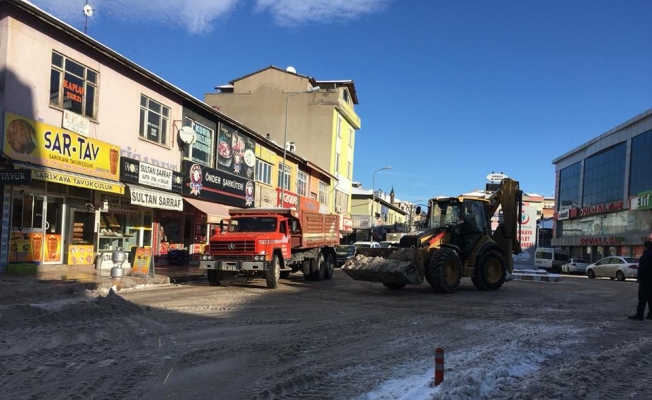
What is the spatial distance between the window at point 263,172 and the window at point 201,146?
6.34 meters

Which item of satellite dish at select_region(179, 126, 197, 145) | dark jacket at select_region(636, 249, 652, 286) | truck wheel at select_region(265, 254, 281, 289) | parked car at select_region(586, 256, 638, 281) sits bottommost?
parked car at select_region(586, 256, 638, 281)

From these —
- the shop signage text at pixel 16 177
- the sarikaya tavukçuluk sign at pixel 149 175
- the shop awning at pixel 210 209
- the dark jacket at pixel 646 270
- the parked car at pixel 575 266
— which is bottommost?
the parked car at pixel 575 266

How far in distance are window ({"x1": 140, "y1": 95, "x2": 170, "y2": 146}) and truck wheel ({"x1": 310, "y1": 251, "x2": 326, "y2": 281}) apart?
8.94 m

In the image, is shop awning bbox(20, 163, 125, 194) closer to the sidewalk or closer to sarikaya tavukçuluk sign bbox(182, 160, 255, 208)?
the sidewalk

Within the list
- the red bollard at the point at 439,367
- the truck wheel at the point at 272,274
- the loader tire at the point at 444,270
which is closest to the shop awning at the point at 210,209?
the truck wheel at the point at 272,274

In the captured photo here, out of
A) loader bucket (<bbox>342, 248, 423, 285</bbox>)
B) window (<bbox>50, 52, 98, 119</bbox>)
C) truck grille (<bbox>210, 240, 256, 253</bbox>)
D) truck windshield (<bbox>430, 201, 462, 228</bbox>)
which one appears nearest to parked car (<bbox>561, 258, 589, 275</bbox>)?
truck windshield (<bbox>430, 201, 462, 228</bbox>)

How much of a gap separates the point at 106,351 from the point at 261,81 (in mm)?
45689

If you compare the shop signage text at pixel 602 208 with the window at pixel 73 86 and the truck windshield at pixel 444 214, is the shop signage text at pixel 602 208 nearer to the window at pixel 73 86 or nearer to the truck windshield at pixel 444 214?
the truck windshield at pixel 444 214

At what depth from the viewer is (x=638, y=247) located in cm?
4491

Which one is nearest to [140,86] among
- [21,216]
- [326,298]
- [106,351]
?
[21,216]

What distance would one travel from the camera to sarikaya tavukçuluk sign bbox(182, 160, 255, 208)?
23.8 metres

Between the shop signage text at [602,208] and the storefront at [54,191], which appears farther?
the shop signage text at [602,208]

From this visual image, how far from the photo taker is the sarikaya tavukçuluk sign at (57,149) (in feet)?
48.0

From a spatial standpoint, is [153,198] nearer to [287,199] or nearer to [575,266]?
[287,199]
